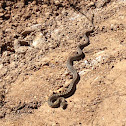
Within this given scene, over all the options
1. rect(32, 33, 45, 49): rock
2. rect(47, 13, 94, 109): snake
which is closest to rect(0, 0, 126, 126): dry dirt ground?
rect(32, 33, 45, 49): rock

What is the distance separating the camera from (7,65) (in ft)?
26.6

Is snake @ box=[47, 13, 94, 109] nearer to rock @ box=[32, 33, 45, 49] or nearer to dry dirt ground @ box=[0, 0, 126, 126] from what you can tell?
dry dirt ground @ box=[0, 0, 126, 126]

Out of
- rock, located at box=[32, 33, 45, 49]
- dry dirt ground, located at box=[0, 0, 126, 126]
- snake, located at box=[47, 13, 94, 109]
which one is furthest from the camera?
rock, located at box=[32, 33, 45, 49]

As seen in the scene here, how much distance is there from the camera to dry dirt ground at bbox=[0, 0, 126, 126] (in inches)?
234

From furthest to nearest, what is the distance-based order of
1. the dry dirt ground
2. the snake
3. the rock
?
the rock < the snake < the dry dirt ground

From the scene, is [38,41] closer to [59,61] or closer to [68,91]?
[59,61]

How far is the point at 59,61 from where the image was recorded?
26.3 feet

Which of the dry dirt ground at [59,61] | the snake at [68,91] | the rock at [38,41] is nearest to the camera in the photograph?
the dry dirt ground at [59,61]

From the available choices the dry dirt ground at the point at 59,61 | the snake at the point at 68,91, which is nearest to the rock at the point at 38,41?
the dry dirt ground at the point at 59,61

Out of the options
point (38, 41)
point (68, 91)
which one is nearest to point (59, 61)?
point (38, 41)

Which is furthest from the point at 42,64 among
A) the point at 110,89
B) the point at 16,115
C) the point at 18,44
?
the point at 110,89

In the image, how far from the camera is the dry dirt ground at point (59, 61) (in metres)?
5.94

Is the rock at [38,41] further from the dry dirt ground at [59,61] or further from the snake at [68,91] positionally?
the snake at [68,91]

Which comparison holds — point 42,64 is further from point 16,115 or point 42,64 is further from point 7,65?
point 16,115
